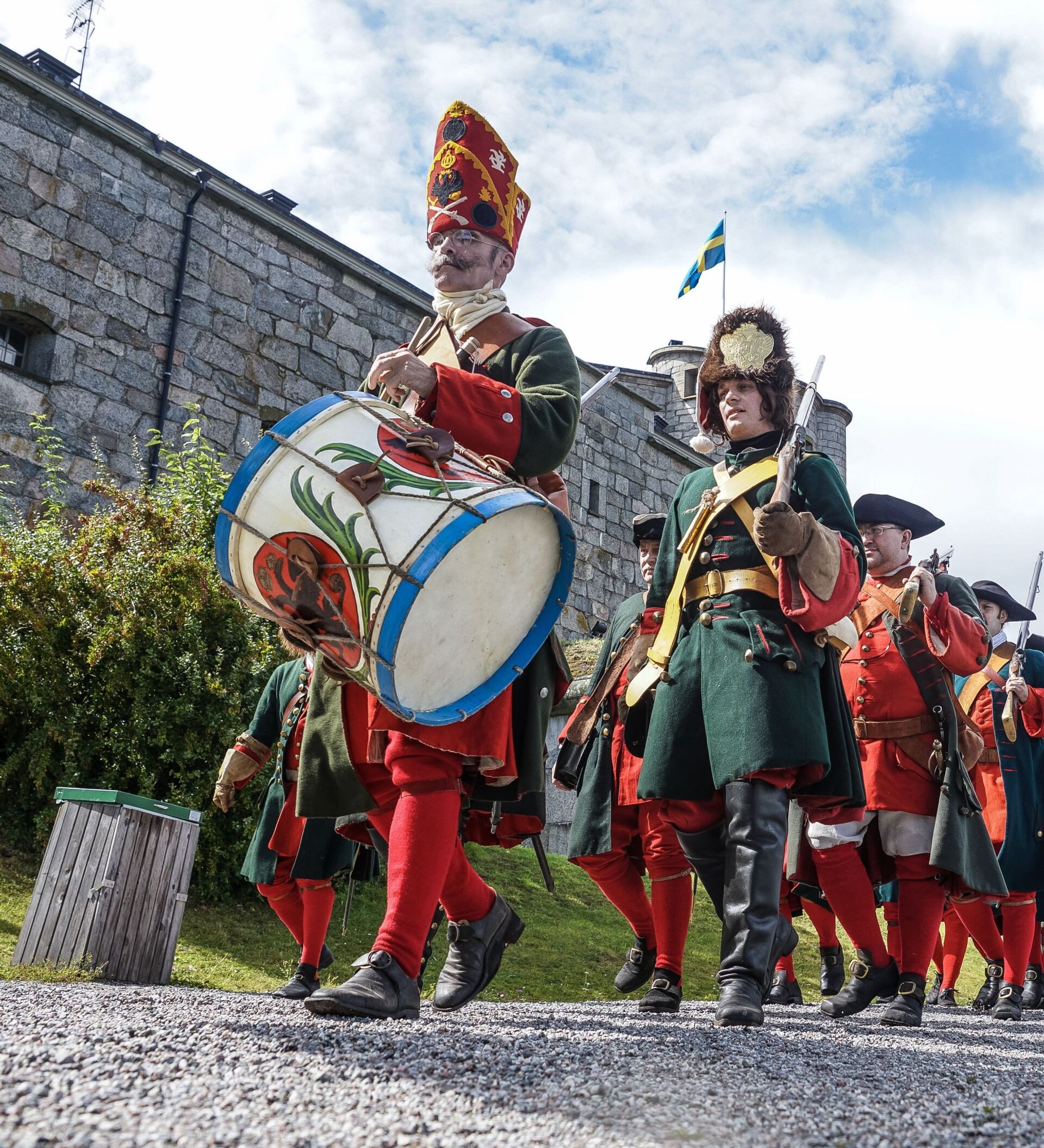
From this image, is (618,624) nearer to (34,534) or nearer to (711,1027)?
(711,1027)

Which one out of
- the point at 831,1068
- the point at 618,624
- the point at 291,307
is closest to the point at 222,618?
the point at 618,624

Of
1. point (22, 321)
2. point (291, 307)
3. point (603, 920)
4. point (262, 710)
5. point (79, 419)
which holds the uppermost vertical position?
point (291, 307)

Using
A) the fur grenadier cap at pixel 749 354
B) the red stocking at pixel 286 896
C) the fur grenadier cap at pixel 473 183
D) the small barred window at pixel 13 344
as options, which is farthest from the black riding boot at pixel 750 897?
the small barred window at pixel 13 344

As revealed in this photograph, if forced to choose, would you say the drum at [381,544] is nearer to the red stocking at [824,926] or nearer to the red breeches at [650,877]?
the red breeches at [650,877]

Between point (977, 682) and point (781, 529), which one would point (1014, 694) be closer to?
point (977, 682)

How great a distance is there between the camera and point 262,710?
4.94 m

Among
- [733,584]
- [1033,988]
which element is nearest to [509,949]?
[1033,988]

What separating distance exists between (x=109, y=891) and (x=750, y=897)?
287cm

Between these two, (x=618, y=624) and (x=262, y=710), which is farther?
(x=618, y=624)

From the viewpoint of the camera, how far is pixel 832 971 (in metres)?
5.41

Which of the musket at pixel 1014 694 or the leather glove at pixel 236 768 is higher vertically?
the musket at pixel 1014 694

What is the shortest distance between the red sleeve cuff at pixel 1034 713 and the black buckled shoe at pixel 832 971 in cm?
179

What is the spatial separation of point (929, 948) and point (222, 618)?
416 centimetres

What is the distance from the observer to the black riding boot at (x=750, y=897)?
115 inches
